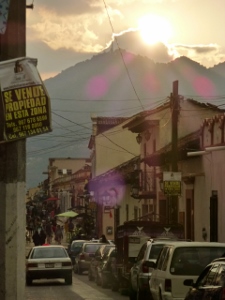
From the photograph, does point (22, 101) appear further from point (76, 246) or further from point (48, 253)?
point (76, 246)

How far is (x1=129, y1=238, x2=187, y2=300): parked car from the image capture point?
23672 mm

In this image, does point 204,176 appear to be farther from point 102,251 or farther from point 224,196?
point 102,251

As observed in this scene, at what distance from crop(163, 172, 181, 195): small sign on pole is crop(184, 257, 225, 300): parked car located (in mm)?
21960

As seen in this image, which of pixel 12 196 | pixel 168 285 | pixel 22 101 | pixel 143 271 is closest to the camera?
pixel 22 101

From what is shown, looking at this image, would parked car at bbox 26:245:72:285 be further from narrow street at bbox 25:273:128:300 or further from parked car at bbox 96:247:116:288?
parked car at bbox 96:247:116:288

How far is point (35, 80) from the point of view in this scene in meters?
12.3

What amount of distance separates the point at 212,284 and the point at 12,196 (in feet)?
11.8

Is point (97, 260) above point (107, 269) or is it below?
above

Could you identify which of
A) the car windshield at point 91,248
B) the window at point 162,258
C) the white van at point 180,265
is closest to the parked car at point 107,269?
the car windshield at point 91,248

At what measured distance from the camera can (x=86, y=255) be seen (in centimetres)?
4319

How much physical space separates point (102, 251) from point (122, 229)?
5.47 m

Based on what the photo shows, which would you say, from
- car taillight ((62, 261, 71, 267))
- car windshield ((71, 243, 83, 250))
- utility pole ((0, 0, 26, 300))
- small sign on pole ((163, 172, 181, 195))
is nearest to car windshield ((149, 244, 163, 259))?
car taillight ((62, 261, 71, 267))

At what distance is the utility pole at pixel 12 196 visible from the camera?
12.5 meters

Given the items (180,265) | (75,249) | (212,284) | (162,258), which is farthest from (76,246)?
(212,284)
